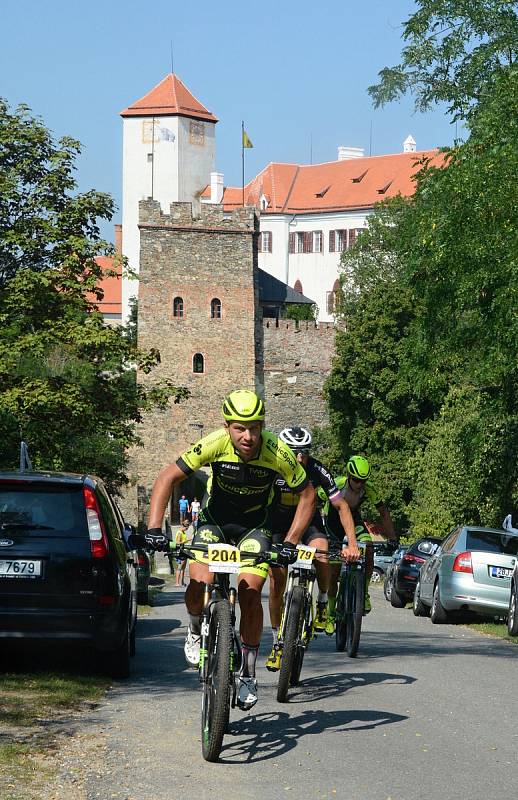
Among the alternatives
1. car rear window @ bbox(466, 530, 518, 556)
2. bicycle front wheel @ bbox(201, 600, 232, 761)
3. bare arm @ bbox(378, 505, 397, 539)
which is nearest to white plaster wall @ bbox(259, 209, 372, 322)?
car rear window @ bbox(466, 530, 518, 556)

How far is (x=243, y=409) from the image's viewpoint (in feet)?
26.3

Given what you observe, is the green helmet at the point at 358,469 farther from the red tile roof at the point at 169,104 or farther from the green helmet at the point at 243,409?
the red tile roof at the point at 169,104

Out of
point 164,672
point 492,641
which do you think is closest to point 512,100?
point 492,641

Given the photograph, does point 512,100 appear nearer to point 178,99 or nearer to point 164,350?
point 164,350

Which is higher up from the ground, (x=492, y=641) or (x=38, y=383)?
(x=38, y=383)

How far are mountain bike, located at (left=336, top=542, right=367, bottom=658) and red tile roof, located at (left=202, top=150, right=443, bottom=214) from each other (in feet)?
346

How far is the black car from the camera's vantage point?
34.5ft

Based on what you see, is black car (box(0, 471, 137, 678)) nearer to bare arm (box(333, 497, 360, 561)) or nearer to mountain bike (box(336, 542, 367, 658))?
bare arm (box(333, 497, 360, 561))

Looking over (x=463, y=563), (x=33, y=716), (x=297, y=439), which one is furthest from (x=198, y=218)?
(x=33, y=716)

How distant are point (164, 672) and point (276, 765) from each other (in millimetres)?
4587

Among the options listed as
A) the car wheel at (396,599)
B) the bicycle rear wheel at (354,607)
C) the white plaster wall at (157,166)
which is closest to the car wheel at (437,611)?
the bicycle rear wheel at (354,607)

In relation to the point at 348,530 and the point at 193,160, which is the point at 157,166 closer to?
the point at 193,160

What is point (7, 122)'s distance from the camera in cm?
2708

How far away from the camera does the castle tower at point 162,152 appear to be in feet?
360
